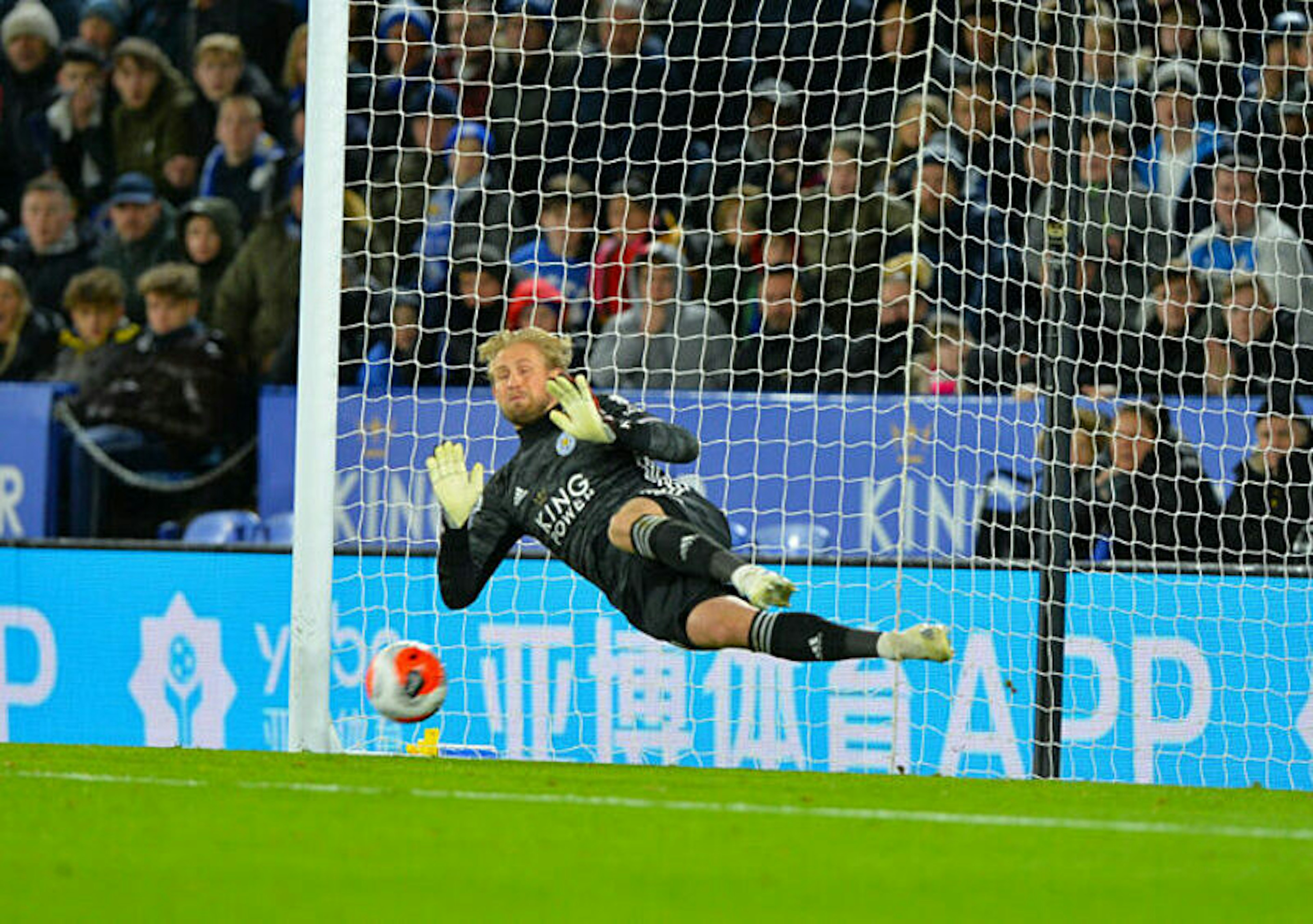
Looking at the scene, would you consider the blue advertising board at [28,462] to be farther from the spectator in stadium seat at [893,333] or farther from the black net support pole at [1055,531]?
the black net support pole at [1055,531]

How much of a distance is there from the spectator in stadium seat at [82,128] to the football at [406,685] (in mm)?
5077

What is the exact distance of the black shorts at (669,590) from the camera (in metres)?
7.17

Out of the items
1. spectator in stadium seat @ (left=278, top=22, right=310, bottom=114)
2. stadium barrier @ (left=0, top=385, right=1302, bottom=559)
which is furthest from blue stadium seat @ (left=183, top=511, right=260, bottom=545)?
spectator in stadium seat @ (left=278, top=22, right=310, bottom=114)

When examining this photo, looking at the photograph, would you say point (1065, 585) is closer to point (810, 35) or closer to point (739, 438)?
point (739, 438)

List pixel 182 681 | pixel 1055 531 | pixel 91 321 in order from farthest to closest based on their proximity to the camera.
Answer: pixel 91 321, pixel 182 681, pixel 1055 531

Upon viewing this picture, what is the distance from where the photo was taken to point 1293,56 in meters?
8.90

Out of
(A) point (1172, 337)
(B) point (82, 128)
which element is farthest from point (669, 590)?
(B) point (82, 128)

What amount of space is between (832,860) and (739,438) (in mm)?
3899

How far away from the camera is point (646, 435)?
23.5ft

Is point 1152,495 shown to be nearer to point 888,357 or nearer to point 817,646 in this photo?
point 888,357

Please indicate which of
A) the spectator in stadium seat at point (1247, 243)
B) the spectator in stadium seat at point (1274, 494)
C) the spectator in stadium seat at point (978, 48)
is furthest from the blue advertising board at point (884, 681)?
the spectator in stadium seat at point (978, 48)

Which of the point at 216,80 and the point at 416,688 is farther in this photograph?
the point at 216,80

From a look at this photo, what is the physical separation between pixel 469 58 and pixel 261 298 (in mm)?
1526

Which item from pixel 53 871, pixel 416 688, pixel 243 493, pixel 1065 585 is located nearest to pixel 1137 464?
pixel 1065 585
